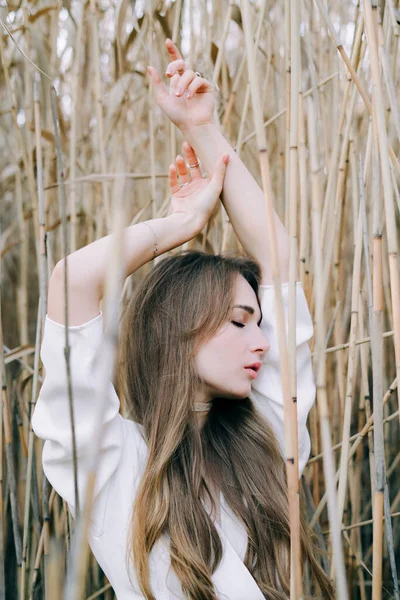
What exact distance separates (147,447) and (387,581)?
77 cm

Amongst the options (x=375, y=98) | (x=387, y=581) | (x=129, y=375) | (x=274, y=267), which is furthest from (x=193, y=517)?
(x=387, y=581)

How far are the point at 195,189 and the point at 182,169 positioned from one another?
35 millimetres

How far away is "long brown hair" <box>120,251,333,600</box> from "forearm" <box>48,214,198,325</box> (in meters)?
0.06

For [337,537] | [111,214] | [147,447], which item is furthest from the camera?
[111,214]

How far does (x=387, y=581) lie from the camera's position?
129 cm

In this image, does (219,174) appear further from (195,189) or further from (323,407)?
(323,407)

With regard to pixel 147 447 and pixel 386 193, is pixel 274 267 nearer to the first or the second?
pixel 386 193

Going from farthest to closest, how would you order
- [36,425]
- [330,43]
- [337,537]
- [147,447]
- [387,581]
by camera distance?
[387,581] → [330,43] → [147,447] → [36,425] → [337,537]

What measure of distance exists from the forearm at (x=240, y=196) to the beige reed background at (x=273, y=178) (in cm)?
4

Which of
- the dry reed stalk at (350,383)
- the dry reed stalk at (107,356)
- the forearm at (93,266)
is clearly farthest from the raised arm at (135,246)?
the dry reed stalk at (107,356)

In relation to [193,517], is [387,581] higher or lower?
lower

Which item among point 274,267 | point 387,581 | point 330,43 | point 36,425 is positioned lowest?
point 387,581

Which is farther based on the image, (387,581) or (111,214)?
(387,581)

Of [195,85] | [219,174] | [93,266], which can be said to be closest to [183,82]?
[195,85]
